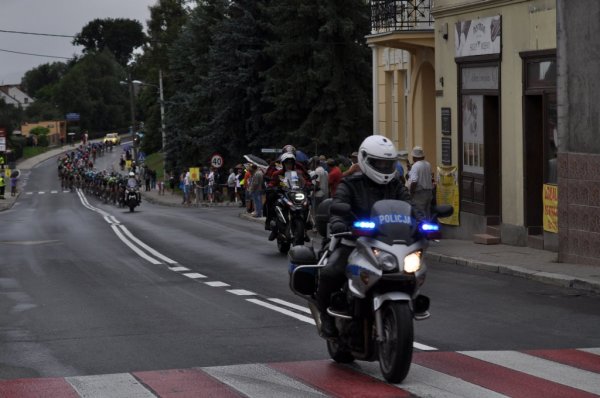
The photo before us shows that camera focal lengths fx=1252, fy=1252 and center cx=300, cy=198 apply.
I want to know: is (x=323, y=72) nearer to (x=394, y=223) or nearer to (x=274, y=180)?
(x=274, y=180)

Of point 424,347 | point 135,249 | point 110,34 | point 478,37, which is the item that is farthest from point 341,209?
point 110,34

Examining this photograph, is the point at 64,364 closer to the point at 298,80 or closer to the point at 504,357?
the point at 504,357

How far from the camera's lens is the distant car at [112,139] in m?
171

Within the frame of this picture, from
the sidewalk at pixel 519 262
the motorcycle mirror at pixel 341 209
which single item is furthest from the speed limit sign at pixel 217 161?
the motorcycle mirror at pixel 341 209

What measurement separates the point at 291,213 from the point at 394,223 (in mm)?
13227

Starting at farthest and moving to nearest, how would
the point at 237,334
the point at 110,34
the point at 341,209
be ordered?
the point at 110,34 < the point at 237,334 < the point at 341,209

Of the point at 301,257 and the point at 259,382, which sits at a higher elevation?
the point at 301,257

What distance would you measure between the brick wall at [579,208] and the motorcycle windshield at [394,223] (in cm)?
923

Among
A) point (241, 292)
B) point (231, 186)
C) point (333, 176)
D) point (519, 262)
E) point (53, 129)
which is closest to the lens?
point (241, 292)

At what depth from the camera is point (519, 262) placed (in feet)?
61.0

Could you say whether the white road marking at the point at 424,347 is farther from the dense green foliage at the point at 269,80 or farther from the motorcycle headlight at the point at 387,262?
the dense green foliage at the point at 269,80

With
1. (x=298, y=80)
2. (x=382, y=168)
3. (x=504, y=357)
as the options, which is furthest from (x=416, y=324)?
(x=298, y=80)

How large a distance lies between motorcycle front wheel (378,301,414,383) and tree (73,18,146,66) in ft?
626

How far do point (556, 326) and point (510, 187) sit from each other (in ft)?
36.0
